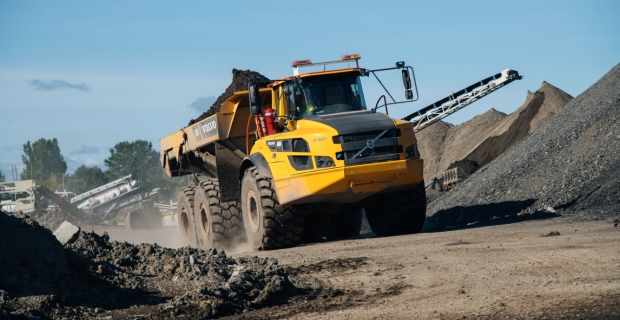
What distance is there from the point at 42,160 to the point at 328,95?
120 meters

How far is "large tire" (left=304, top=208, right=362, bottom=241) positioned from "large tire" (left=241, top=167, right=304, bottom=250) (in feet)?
5.29

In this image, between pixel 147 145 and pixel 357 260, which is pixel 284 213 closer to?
pixel 357 260

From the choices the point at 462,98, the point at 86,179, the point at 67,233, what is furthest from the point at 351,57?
the point at 86,179

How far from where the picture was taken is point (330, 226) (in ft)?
45.9

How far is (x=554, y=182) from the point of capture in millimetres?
16359

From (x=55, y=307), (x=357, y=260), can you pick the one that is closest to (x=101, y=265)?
(x=55, y=307)

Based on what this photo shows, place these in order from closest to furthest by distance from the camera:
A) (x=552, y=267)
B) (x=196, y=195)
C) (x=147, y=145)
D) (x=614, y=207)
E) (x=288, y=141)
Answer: (x=552, y=267), (x=288, y=141), (x=614, y=207), (x=196, y=195), (x=147, y=145)

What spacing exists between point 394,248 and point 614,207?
224 inches

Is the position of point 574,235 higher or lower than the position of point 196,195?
→ lower

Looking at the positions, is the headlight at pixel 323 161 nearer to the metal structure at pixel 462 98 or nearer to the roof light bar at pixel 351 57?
the roof light bar at pixel 351 57

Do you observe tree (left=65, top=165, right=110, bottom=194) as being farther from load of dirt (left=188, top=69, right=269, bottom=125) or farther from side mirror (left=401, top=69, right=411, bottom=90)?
side mirror (left=401, top=69, right=411, bottom=90)

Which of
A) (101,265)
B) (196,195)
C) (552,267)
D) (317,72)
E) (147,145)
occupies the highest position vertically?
(147,145)

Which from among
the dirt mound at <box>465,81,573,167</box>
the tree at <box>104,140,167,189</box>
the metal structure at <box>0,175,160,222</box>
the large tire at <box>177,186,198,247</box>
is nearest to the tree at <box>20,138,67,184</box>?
the tree at <box>104,140,167,189</box>

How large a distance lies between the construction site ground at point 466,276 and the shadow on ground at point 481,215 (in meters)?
3.02
